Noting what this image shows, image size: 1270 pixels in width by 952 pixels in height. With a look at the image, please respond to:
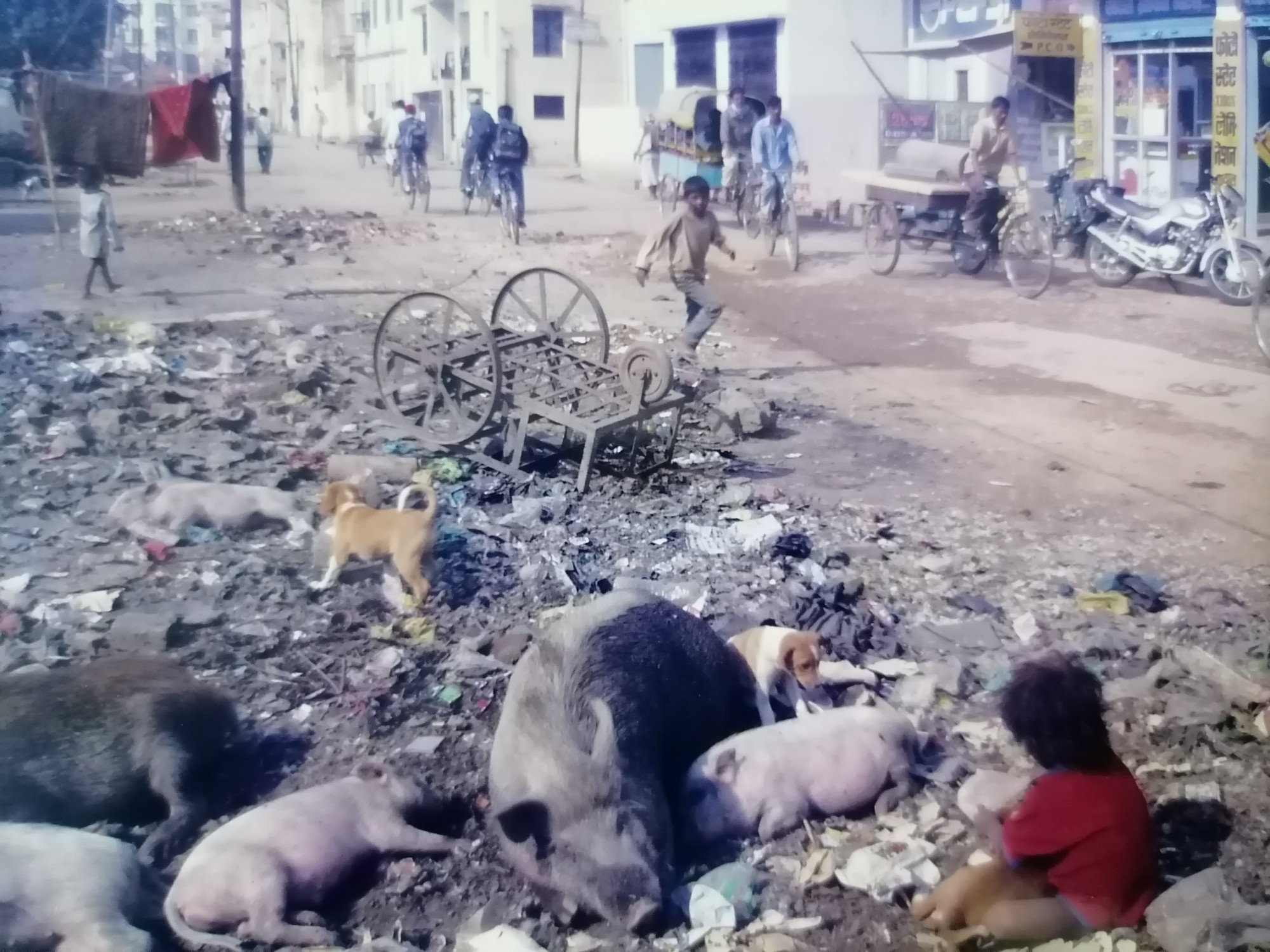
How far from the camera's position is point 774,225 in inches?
399

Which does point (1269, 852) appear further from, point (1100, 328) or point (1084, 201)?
point (1084, 201)

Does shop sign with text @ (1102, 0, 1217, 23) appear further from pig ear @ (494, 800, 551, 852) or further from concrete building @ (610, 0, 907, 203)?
pig ear @ (494, 800, 551, 852)

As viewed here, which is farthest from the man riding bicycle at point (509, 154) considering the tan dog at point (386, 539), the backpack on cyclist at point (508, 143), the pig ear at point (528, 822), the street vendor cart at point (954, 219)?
the pig ear at point (528, 822)

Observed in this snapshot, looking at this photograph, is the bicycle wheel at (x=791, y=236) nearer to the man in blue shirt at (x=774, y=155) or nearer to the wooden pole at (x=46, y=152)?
the man in blue shirt at (x=774, y=155)

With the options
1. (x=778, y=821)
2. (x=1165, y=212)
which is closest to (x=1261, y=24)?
(x=1165, y=212)

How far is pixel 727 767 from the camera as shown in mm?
2947

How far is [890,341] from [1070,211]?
269 centimetres

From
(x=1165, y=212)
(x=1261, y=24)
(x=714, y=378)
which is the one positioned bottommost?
(x=714, y=378)

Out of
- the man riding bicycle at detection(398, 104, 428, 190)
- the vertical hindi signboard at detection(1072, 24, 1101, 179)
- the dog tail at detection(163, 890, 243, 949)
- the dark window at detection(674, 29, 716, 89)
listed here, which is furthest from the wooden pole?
the vertical hindi signboard at detection(1072, 24, 1101, 179)

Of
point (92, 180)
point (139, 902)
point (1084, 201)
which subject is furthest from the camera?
point (1084, 201)

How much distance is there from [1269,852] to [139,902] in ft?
7.63

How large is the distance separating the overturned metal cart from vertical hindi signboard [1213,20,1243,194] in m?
6.20

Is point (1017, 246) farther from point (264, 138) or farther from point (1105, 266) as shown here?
point (264, 138)

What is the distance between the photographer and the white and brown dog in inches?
130
